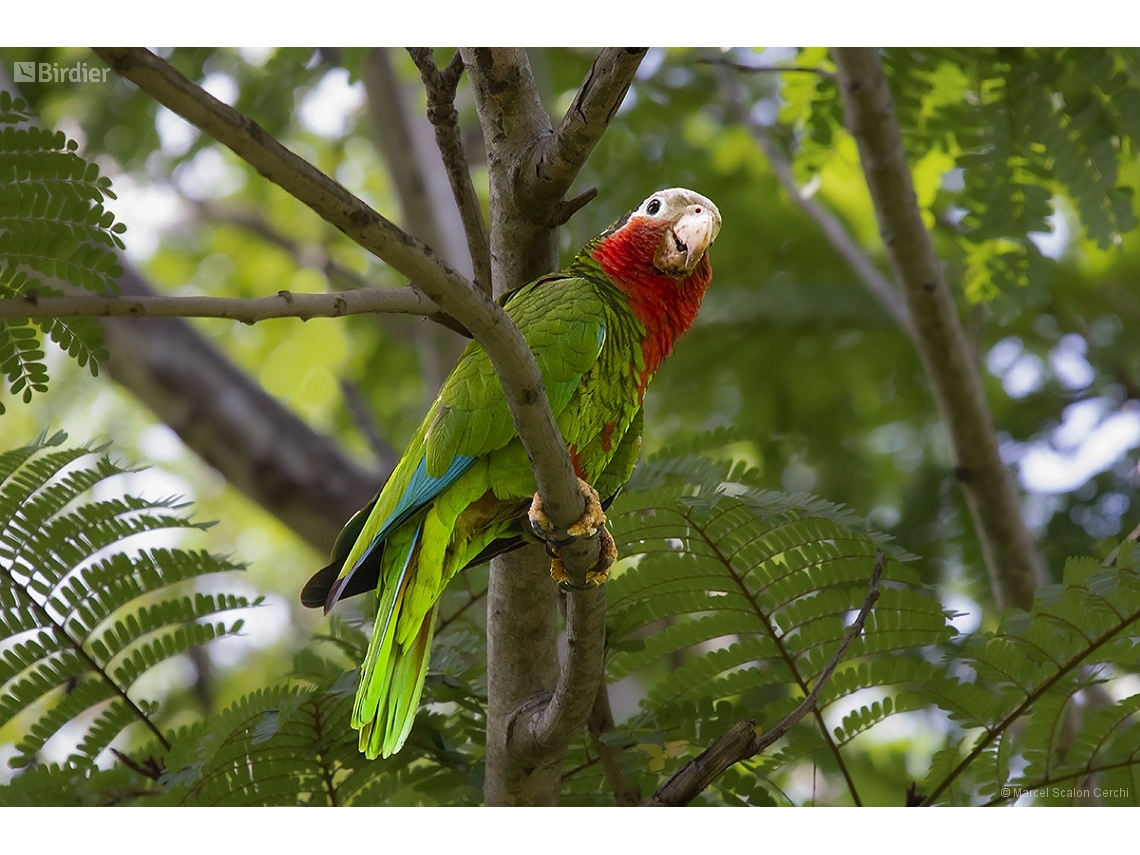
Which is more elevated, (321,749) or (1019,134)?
(1019,134)

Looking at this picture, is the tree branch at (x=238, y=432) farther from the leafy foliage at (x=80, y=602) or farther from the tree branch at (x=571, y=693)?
the tree branch at (x=571, y=693)

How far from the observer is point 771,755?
2.44 m

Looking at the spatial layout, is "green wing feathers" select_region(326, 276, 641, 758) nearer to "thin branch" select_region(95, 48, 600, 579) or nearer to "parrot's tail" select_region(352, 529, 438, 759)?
"parrot's tail" select_region(352, 529, 438, 759)

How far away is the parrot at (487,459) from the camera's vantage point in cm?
210

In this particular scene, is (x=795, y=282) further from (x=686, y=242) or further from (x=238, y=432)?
(x=238, y=432)

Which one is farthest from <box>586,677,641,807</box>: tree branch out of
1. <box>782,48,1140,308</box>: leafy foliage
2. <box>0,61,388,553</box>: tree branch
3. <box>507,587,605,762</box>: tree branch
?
<box>0,61,388,553</box>: tree branch

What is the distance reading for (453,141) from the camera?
2146 millimetres

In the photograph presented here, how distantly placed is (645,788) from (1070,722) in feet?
5.04

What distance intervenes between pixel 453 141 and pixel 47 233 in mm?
769

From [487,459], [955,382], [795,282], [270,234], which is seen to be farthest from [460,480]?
[270,234]

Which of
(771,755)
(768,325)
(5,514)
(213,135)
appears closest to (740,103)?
(768,325)

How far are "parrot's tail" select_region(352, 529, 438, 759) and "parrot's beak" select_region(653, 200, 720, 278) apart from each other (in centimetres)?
82

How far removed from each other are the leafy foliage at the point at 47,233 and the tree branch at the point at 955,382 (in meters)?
2.16

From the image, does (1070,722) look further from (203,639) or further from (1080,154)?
(203,639)
